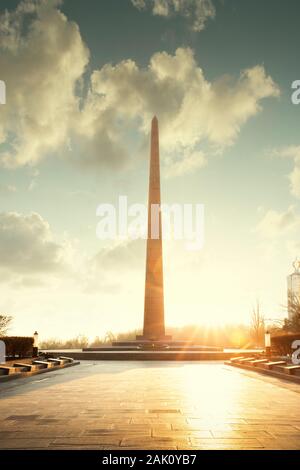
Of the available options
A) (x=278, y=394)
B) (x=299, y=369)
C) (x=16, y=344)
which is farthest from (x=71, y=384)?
(x=16, y=344)

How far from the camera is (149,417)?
7223mm

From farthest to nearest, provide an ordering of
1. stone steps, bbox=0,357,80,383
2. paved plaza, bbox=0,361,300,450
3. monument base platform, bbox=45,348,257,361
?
monument base platform, bbox=45,348,257,361 < stone steps, bbox=0,357,80,383 < paved plaza, bbox=0,361,300,450

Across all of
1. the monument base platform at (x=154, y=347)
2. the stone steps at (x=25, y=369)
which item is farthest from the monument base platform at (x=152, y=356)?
the stone steps at (x=25, y=369)

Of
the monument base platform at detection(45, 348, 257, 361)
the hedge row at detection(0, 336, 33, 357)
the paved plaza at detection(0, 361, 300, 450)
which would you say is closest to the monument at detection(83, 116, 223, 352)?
the monument base platform at detection(45, 348, 257, 361)

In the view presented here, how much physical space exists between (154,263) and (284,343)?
1705 centimetres

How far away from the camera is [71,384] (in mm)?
13047

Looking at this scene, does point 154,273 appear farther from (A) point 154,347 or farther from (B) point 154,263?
(A) point 154,347

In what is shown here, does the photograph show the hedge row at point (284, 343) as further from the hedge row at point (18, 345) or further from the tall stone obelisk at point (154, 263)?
the tall stone obelisk at point (154, 263)

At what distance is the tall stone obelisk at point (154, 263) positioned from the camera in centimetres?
3747

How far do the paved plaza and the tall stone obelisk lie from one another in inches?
1000

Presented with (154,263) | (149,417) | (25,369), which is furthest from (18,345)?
(154,263)

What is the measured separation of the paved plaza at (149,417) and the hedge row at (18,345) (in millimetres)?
9866

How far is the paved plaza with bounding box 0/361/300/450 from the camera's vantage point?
17.8 ft

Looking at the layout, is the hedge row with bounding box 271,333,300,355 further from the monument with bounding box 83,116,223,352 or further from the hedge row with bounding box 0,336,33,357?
the monument with bounding box 83,116,223,352
